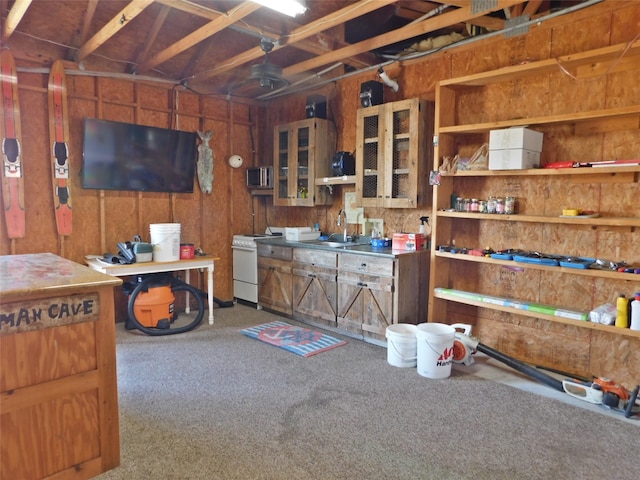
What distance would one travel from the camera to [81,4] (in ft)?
12.9

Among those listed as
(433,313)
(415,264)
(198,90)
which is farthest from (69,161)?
(433,313)

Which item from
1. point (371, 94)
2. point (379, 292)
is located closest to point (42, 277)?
point (379, 292)

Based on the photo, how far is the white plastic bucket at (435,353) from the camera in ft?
10.6

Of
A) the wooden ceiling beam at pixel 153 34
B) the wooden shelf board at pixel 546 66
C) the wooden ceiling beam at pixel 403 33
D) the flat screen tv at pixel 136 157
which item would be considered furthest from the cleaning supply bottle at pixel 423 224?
the wooden ceiling beam at pixel 153 34

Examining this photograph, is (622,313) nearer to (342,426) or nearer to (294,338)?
(342,426)

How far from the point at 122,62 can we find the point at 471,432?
4.93 meters

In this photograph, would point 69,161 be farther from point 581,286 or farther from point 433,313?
point 581,286

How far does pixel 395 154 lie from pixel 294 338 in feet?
6.93

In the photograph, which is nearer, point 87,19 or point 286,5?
point 286,5

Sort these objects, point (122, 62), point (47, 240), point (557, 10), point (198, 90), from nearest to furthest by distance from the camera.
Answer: point (557, 10)
point (47, 240)
point (122, 62)
point (198, 90)

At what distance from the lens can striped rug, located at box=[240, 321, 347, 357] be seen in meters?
3.91

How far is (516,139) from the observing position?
3258mm

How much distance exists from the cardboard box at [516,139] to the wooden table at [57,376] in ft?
9.66

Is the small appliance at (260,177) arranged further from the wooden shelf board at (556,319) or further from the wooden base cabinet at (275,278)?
the wooden shelf board at (556,319)
